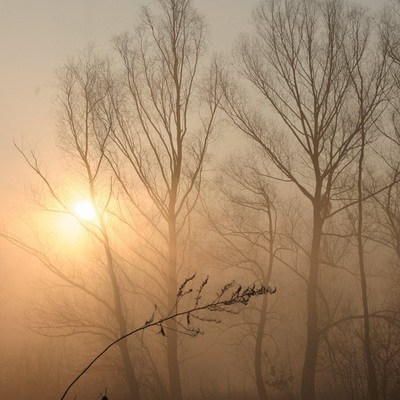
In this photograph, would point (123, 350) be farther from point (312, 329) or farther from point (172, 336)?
point (312, 329)

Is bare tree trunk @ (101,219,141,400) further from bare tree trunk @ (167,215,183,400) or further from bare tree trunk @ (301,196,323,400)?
bare tree trunk @ (301,196,323,400)

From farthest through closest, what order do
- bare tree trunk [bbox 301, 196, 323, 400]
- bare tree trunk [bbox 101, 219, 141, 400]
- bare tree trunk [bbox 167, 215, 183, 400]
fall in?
bare tree trunk [bbox 101, 219, 141, 400], bare tree trunk [bbox 167, 215, 183, 400], bare tree trunk [bbox 301, 196, 323, 400]

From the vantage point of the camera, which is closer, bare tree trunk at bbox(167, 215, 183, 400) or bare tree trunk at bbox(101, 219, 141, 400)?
bare tree trunk at bbox(167, 215, 183, 400)

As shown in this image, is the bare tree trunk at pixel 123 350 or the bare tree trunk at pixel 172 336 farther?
the bare tree trunk at pixel 123 350

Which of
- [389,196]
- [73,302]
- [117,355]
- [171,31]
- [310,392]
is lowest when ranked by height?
[310,392]

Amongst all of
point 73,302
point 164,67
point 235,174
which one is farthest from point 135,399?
point 164,67

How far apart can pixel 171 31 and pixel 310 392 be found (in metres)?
9.62

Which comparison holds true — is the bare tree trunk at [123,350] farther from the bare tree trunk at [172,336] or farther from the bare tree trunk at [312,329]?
the bare tree trunk at [312,329]

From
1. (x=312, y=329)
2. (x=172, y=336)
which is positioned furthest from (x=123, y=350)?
(x=312, y=329)

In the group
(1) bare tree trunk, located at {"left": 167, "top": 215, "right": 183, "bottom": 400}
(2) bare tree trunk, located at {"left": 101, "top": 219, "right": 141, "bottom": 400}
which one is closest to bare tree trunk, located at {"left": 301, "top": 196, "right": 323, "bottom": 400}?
(1) bare tree trunk, located at {"left": 167, "top": 215, "right": 183, "bottom": 400}

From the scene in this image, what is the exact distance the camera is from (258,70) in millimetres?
16125

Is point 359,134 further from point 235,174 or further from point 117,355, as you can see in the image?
point 117,355

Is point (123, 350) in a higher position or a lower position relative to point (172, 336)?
lower

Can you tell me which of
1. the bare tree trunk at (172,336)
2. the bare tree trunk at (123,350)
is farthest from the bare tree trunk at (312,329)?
the bare tree trunk at (123,350)
